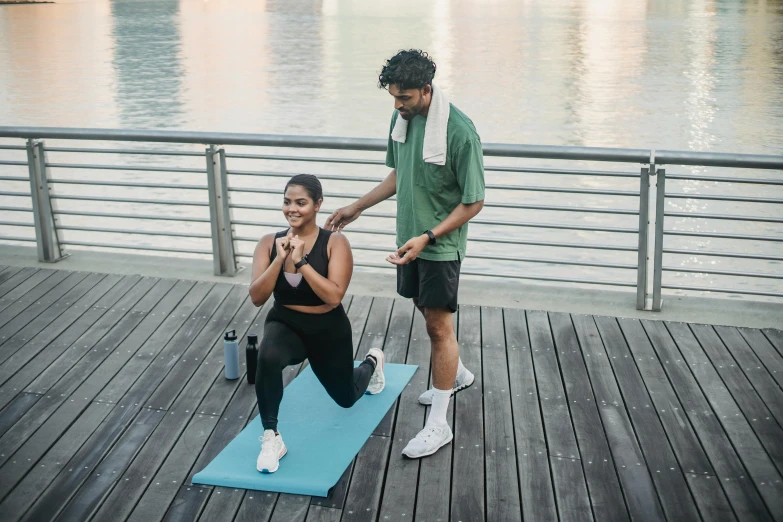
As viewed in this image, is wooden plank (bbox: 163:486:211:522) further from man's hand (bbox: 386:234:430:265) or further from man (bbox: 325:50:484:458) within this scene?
man's hand (bbox: 386:234:430:265)

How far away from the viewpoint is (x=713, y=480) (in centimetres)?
384

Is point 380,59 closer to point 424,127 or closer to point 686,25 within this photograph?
point 686,25

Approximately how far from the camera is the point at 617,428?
429 cm

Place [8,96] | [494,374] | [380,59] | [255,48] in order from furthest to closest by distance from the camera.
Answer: [255,48], [380,59], [8,96], [494,374]

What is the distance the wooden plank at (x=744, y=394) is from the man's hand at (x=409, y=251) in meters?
1.84

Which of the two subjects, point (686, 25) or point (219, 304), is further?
point (686, 25)

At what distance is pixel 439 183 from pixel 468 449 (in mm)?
1221

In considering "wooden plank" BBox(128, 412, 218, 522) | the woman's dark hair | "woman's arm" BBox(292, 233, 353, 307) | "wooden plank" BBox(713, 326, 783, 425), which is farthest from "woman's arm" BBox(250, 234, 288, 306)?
"wooden plank" BBox(713, 326, 783, 425)

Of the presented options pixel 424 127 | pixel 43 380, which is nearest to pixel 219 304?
pixel 43 380

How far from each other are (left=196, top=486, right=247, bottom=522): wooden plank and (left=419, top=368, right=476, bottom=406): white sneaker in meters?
1.13

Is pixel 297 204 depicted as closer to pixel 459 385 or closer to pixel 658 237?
pixel 459 385

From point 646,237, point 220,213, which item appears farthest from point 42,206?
point 646,237

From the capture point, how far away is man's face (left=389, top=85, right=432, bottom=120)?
12.4 ft

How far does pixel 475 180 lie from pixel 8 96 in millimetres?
25973
